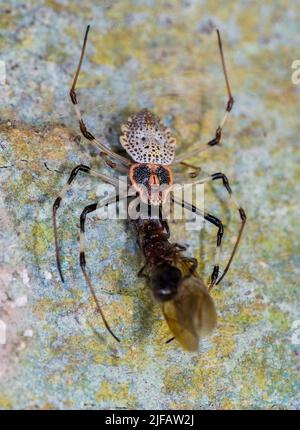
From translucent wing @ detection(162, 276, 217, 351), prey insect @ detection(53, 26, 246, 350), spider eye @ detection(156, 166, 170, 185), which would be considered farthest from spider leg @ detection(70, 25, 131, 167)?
translucent wing @ detection(162, 276, 217, 351)

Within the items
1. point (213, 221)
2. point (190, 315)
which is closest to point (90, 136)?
point (213, 221)

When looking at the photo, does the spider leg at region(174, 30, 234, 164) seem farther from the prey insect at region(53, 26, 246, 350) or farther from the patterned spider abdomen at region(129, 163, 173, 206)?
the patterned spider abdomen at region(129, 163, 173, 206)

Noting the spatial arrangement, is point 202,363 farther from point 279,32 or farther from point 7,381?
point 279,32

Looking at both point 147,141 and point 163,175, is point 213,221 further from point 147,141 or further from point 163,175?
point 147,141

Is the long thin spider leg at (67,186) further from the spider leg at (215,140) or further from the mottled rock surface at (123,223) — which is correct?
the spider leg at (215,140)

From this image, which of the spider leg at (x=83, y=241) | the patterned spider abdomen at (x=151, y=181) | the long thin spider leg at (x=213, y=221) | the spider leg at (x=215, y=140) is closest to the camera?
the spider leg at (x=83, y=241)

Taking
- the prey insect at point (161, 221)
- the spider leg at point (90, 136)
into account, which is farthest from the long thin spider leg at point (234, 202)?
the spider leg at point (90, 136)
